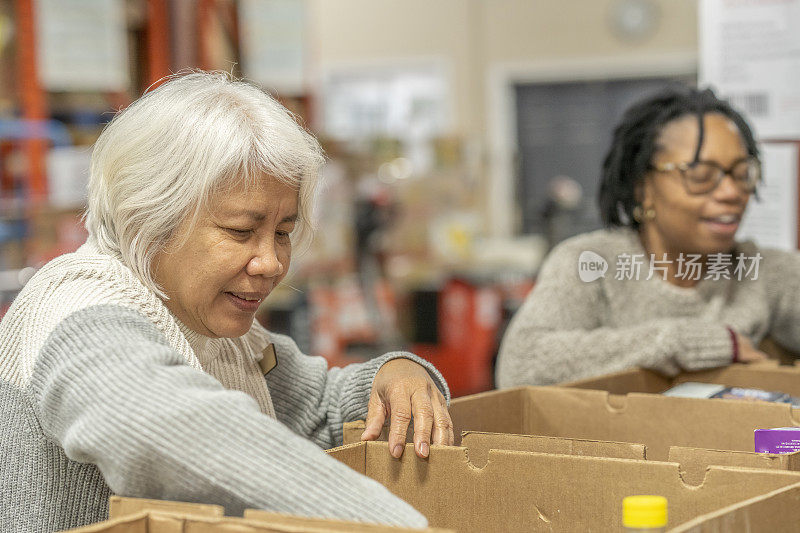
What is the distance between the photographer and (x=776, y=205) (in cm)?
236

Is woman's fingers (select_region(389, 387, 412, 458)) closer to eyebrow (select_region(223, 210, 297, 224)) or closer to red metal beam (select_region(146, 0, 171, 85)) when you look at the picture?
eyebrow (select_region(223, 210, 297, 224))

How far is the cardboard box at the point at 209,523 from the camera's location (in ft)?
2.85

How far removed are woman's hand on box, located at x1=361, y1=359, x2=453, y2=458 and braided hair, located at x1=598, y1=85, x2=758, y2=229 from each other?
0.91 meters

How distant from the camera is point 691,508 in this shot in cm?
109

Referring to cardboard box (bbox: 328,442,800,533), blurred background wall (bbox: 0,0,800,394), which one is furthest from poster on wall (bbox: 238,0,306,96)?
cardboard box (bbox: 328,442,800,533)

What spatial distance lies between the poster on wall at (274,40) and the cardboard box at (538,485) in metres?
4.44

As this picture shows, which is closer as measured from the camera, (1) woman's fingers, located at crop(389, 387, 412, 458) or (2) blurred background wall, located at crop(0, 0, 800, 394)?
(1) woman's fingers, located at crop(389, 387, 412, 458)

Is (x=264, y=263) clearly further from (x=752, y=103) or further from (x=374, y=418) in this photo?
(x=752, y=103)

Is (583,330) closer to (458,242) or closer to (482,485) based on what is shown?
(482,485)

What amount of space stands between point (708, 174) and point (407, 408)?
1.00 meters

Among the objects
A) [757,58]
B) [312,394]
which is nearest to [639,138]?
[757,58]

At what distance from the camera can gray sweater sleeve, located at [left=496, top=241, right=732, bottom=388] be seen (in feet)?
6.17

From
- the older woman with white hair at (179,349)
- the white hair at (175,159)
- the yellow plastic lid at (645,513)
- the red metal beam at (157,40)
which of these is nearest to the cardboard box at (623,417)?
the older woman with white hair at (179,349)

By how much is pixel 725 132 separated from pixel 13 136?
118 inches
